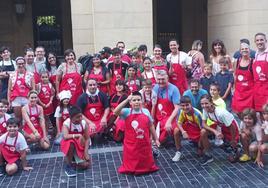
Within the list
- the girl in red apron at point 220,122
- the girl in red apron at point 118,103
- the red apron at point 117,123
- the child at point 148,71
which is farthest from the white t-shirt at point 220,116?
the child at point 148,71

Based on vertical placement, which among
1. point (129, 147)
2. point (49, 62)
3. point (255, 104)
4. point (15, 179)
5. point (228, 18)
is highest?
point (228, 18)

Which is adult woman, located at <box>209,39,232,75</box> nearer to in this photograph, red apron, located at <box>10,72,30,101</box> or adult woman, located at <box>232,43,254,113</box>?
adult woman, located at <box>232,43,254,113</box>

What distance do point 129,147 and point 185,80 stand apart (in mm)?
3004

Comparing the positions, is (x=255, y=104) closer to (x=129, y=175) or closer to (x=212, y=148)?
(x=212, y=148)

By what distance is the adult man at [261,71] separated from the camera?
6.62m

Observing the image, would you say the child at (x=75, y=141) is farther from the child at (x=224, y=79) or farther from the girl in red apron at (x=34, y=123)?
the child at (x=224, y=79)

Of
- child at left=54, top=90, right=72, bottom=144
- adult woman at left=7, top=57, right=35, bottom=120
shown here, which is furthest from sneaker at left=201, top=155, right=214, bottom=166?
adult woman at left=7, top=57, right=35, bottom=120

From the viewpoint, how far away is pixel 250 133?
6180 mm

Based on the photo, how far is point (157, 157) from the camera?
6676 mm

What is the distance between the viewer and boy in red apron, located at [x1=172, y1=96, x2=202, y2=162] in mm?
6422

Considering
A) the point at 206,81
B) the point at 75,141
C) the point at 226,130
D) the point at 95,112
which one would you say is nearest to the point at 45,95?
the point at 95,112

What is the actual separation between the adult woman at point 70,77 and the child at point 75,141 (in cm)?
194

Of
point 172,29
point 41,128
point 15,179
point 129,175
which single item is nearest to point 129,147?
point 129,175

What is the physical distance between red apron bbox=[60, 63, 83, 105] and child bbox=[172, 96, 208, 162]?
8.14ft
